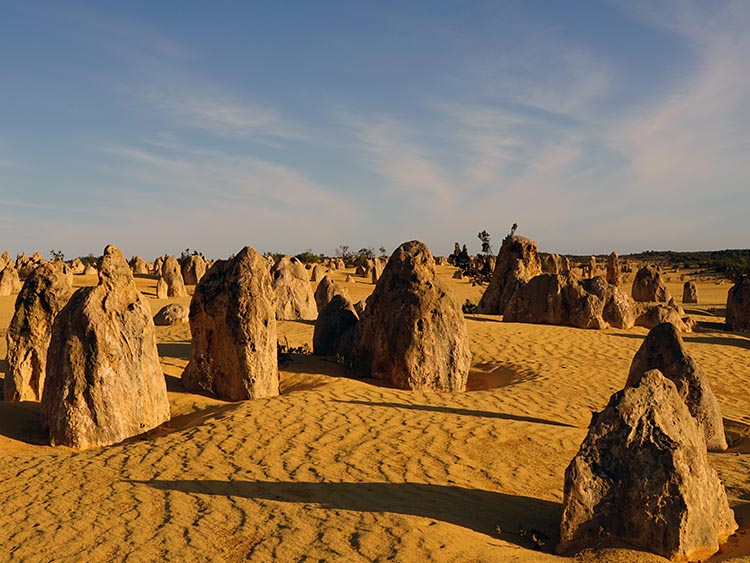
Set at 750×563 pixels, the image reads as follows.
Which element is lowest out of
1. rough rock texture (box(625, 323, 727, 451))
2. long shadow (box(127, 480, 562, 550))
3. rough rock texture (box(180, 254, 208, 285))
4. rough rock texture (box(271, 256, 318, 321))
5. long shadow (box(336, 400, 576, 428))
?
long shadow (box(127, 480, 562, 550))

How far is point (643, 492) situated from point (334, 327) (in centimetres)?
949

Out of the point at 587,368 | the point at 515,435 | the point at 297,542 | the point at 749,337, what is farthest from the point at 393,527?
the point at 749,337

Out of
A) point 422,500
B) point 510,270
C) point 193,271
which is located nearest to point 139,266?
point 193,271

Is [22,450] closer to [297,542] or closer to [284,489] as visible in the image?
[284,489]

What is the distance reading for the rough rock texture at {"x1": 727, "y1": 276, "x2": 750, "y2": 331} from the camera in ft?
65.2

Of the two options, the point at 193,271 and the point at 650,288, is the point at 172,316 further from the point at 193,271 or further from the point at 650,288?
the point at 650,288

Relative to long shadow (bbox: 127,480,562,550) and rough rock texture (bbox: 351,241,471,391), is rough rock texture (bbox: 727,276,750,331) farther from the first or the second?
long shadow (bbox: 127,480,562,550)

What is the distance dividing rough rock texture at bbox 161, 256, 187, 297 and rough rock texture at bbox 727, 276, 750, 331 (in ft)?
73.0

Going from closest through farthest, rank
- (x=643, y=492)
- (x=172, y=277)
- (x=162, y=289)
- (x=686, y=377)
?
1. (x=643, y=492)
2. (x=686, y=377)
3. (x=162, y=289)
4. (x=172, y=277)

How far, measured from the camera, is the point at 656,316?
19000 millimetres

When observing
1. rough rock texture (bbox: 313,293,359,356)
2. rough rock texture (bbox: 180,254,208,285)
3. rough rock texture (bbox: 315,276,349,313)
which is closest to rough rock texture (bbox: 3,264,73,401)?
rough rock texture (bbox: 313,293,359,356)

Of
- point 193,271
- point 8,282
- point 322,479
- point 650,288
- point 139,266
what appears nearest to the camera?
point 322,479

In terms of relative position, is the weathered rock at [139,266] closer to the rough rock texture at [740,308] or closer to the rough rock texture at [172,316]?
the rough rock texture at [172,316]

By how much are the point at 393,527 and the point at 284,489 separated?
1486 millimetres
